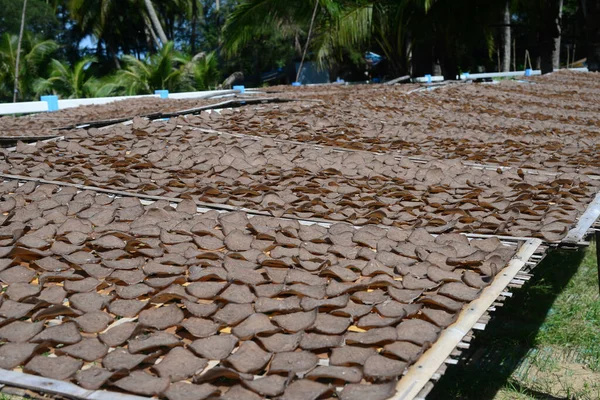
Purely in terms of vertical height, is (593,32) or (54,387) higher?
(593,32)

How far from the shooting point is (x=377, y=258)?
2773mm

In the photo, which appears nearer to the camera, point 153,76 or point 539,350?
point 539,350

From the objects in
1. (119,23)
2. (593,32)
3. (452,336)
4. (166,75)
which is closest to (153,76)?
(166,75)

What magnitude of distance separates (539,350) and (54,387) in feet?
11.0

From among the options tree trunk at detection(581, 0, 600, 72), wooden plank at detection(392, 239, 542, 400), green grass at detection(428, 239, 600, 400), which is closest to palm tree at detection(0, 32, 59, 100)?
tree trunk at detection(581, 0, 600, 72)

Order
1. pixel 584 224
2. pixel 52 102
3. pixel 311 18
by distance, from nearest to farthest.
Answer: pixel 584 224
pixel 52 102
pixel 311 18

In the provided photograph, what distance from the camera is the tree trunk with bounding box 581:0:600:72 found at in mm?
15711

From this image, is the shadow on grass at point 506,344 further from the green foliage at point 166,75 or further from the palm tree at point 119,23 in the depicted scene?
the palm tree at point 119,23

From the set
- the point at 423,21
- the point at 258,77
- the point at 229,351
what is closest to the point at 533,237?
the point at 229,351

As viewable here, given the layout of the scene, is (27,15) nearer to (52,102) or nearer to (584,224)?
(52,102)

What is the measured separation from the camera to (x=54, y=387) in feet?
5.90

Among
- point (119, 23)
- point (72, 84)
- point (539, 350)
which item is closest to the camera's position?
point (539, 350)

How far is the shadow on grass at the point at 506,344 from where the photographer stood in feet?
12.3

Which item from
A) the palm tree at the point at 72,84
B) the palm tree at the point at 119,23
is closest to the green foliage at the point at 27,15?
the palm tree at the point at 119,23
